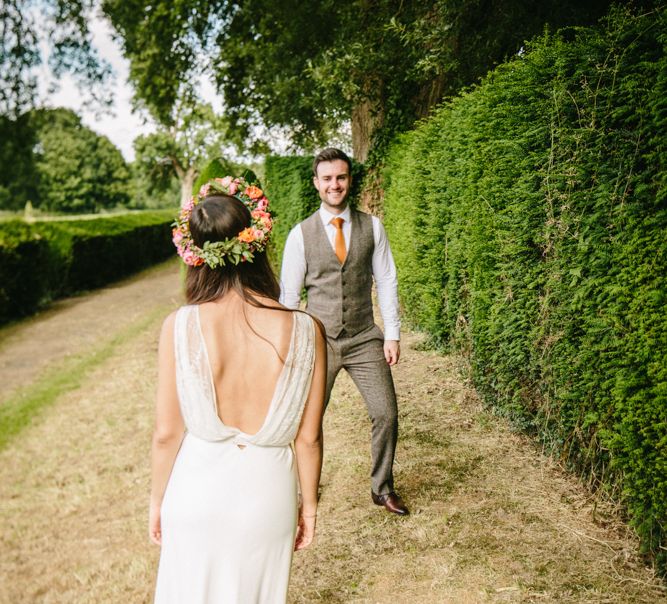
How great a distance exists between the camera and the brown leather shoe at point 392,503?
3.86 metres

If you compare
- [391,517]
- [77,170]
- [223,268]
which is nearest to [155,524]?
[223,268]

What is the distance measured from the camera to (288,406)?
2.02m

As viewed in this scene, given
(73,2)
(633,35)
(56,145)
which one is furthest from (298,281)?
(56,145)

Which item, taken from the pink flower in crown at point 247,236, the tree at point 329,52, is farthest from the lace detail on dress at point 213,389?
the tree at point 329,52

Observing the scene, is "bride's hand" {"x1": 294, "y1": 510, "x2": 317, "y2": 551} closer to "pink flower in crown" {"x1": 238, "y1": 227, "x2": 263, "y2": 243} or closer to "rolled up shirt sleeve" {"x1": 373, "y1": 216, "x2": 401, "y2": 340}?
"pink flower in crown" {"x1": 238, "y1": 227, "x2": 263, "y2": 243}

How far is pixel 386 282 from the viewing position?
3932 millimetres

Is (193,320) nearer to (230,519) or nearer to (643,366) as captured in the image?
(230,519)

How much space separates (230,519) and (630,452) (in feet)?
7.50

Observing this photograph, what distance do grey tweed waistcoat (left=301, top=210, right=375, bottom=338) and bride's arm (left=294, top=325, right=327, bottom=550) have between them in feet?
5.19

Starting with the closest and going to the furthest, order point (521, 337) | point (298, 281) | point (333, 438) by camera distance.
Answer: point (298, 281) → point (521, 337) → point (333, 438)

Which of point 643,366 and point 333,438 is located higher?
point 643,366

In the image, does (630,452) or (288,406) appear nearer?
(288,406)

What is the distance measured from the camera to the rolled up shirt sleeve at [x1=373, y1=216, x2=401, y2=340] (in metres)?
3.89

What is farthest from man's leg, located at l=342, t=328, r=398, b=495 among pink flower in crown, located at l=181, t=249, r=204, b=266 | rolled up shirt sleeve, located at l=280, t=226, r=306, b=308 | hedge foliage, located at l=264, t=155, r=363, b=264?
hedge foliage, located at l=264, t=155, r=363, b=264
